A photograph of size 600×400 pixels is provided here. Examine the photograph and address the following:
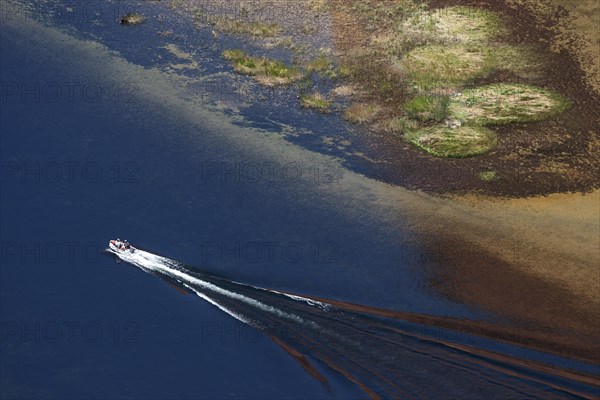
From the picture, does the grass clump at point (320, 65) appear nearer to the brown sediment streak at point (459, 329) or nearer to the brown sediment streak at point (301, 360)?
the brown sediment streak at point (459, 329)

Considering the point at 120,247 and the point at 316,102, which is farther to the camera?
the point at 316,102

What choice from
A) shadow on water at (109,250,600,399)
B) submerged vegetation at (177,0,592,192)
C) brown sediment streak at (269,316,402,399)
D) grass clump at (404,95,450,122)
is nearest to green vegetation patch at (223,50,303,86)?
submerged vegetation at (177,0,592,192)

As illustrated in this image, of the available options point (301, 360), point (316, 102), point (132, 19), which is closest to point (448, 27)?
point (316, 102)

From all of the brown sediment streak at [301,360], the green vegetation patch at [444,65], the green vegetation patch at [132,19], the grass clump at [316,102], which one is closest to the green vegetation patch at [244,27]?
the green vegetation patch at [132,19]

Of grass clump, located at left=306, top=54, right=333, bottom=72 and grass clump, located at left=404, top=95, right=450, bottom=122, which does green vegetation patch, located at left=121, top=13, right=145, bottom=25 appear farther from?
grass clump, located at left=404, top=95, right=450, bottom=122

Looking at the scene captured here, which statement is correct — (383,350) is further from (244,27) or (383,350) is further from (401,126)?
(244,27)

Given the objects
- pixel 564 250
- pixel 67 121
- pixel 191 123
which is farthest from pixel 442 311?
pixel 67 121
